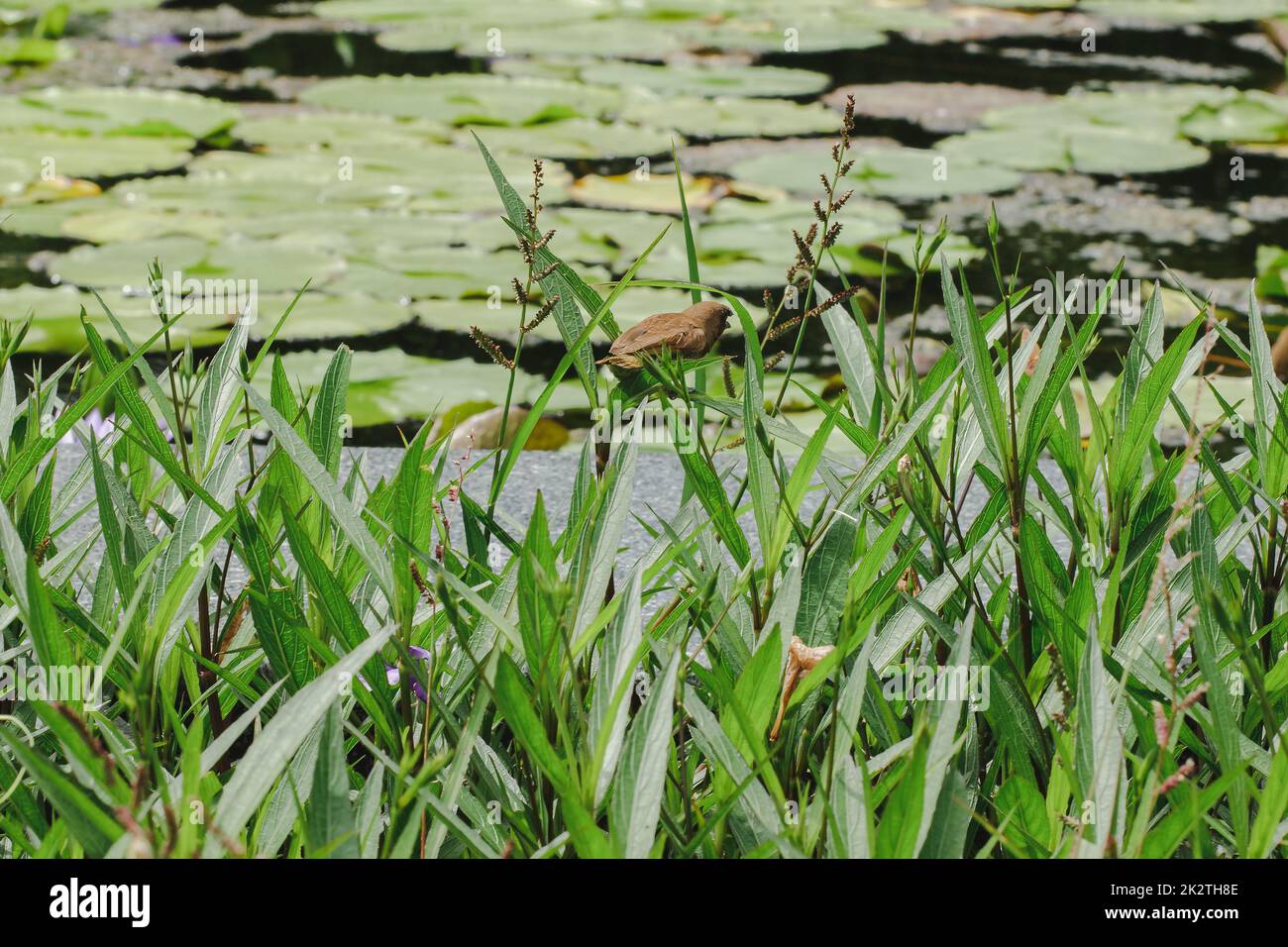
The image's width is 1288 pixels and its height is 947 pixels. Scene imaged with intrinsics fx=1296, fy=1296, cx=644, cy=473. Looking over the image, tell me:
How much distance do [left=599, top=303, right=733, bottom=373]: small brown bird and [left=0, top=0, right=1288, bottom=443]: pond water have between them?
148 cm

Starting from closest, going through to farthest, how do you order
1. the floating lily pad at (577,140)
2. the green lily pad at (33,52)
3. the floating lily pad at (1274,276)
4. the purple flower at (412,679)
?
the purple flower at (412,679)
the floating lily pad at (1274,276)
the floating lily pad at (577,140)
the green lily pad at (33,52)

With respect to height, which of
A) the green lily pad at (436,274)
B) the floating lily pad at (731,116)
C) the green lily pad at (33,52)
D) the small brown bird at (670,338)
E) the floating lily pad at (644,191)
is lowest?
the green lily pad at (436,274)

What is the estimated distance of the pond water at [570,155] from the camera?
2924 millimetres

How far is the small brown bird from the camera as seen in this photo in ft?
2.62

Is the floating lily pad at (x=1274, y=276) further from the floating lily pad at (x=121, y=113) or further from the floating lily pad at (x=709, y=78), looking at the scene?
the floating lily pad at (x=121, y=113)

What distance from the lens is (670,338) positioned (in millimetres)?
802

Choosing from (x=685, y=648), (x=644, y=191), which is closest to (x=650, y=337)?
(x=685, y=648)

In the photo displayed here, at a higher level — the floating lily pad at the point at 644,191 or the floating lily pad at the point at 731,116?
the floating lily pad at the point at 731,116

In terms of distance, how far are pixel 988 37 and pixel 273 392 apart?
5.60 meters

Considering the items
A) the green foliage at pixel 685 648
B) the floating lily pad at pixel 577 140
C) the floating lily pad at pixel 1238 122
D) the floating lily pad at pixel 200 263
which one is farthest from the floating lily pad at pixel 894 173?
the green foliage at pixel 685 648

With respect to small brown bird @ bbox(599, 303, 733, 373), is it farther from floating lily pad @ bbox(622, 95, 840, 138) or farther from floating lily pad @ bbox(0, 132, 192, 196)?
floating lily pad @ bbox(622, 95, 840, 138)

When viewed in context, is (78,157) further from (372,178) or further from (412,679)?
(412,679)

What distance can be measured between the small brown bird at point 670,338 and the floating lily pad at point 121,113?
11.9 feet

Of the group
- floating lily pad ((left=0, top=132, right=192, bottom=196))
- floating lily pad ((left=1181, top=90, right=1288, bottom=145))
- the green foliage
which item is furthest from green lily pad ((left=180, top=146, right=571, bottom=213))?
the green foliage
